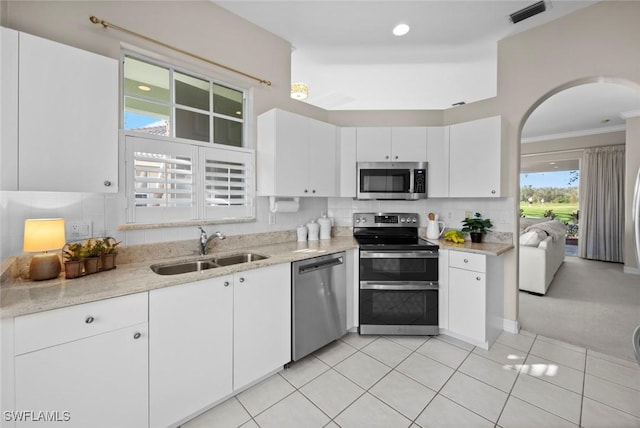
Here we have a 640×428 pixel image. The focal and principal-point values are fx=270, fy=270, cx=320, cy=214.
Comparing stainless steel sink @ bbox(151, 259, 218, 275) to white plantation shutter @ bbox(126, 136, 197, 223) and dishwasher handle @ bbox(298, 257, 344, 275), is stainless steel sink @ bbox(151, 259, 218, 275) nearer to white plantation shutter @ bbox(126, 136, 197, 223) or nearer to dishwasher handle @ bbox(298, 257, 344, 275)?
white plantation shutter @ bbox(126, 136, 197, 223)

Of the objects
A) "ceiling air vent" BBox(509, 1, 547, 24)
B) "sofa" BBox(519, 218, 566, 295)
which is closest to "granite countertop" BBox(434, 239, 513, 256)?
"sofa" BBox(519, 218, 566, 295)

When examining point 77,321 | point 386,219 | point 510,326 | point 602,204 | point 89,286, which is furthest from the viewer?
point 602,204

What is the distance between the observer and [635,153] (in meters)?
4.89

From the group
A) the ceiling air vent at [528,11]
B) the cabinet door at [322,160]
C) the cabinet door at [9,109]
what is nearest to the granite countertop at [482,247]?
the cabinet door at [322,160]

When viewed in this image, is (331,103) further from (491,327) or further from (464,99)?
(491,327)

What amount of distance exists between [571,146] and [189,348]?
28.5 feet

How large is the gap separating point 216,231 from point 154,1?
180cm

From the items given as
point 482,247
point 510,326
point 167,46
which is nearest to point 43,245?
point 167,46

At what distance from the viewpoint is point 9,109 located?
128 centimetres

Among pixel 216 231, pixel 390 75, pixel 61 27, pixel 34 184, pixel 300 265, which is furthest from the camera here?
pixel 390 75

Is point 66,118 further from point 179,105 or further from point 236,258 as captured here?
point 236,258

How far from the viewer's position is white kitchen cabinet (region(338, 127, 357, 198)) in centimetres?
305

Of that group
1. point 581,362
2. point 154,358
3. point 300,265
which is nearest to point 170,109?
point 300,265

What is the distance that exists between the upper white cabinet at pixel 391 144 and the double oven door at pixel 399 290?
108cm
